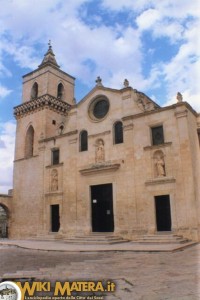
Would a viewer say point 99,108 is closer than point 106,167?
No

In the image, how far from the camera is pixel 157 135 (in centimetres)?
1962

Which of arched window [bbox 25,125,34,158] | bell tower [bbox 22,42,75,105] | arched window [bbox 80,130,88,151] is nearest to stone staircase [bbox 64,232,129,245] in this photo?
arched window [bbox 80,130,88,151]

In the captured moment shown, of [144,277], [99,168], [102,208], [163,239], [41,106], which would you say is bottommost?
[144,277]

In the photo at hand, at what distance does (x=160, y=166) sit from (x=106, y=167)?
3991mm

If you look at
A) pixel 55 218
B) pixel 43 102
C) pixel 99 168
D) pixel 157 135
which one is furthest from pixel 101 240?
pixel 43 102

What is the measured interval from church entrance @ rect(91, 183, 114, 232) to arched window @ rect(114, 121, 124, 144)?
3.26m

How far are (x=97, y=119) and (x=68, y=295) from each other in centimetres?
1905

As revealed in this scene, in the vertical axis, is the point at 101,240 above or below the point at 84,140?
below

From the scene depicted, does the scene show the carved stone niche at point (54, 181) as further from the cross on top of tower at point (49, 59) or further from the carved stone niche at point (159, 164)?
the cross on top of tower at point (49, 59)

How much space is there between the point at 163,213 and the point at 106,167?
5142 mm

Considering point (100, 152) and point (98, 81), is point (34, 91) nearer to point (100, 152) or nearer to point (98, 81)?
point (98, 81)

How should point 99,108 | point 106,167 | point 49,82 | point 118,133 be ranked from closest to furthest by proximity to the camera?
point 106,167 → point 118,133 → point 99,108 → point 49,82

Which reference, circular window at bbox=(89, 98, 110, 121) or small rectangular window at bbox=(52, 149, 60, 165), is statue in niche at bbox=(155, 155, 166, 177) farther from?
small rectangular window at bbox=(52, 149, 60, 165)

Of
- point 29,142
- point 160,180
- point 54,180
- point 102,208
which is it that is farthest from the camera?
point 29,142
